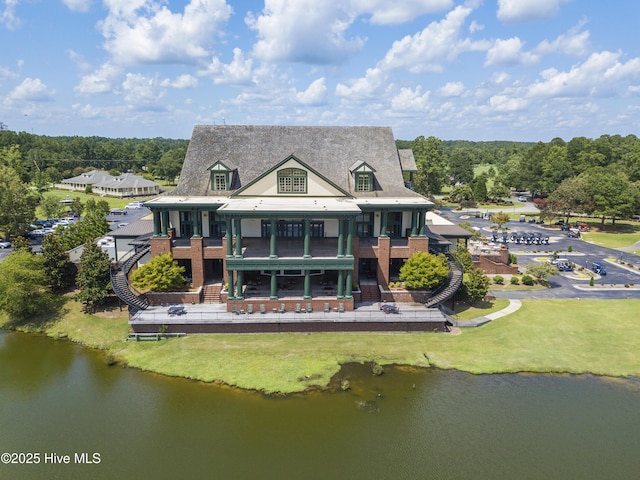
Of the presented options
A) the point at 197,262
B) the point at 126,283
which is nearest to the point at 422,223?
the point at 197,262

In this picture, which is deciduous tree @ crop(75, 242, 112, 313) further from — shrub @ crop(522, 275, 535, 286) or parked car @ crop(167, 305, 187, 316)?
shrub @ crop(522, 275, 535, 286)

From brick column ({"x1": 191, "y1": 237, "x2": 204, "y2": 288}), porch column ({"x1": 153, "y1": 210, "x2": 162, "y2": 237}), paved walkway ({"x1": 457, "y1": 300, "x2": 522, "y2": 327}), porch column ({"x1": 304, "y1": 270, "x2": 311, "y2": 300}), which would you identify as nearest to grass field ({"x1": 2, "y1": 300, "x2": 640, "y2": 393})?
paved walkway ({"x1": 457, "y1": 300, "x2": 522, "y2": 327})

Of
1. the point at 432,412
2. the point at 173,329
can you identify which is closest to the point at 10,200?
the point at 173,329

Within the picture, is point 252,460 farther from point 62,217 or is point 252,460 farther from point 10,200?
point 62,217

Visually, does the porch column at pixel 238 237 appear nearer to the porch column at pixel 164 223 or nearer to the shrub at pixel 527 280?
the porch column at pixel 164 223

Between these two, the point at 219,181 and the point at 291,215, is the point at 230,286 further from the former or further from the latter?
the point at 219,181
